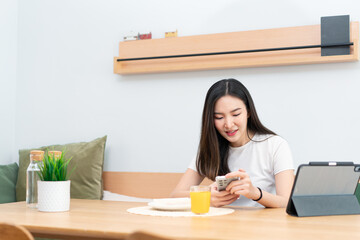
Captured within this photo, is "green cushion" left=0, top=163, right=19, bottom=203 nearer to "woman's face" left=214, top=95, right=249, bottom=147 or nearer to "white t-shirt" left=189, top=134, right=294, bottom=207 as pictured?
"white t-shirt" left=189, top=134, right=294, bottom=207

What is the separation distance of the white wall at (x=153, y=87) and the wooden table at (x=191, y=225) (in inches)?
42.0

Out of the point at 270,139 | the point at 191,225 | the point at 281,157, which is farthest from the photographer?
the point at 270,139

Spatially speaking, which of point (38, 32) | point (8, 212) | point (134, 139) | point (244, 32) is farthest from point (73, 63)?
point (8, 212)

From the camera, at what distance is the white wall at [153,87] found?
237 centimetres

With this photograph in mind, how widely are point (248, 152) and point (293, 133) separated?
51 centimetres

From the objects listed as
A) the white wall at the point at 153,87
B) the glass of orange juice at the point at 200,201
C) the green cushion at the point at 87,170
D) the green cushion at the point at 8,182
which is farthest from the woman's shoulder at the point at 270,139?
the green cushion at the point at 8,182

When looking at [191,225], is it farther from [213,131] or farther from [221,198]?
[213,131]

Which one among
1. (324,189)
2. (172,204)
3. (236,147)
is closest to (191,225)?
(172,204)

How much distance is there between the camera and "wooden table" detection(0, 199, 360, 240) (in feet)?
3.35

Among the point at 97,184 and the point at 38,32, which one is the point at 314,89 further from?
the point at 38,32

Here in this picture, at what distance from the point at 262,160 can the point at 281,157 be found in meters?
0.10

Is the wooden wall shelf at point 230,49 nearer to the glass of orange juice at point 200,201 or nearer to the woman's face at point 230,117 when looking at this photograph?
the woman's face at point 230,117

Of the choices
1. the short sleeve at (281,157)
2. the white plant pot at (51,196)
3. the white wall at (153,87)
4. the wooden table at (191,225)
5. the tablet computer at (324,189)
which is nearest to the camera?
the wooden table at (191,225)

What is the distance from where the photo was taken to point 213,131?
1.99 meters
